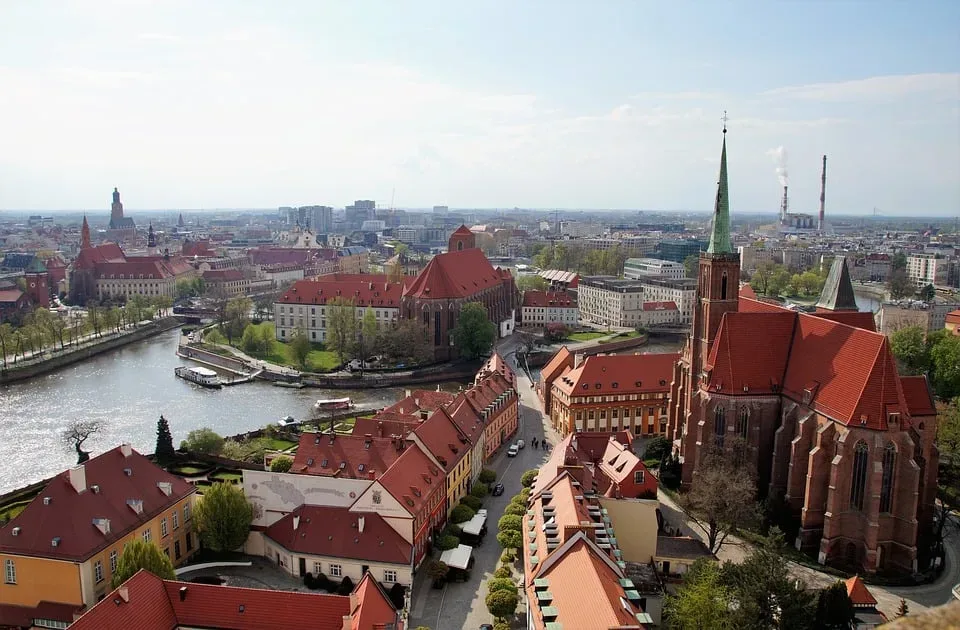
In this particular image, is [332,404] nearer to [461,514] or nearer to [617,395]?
[617,395]

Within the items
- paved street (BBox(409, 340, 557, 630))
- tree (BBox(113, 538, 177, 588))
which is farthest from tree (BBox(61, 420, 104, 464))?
paved street (BBox(409, 340, 557, 630))

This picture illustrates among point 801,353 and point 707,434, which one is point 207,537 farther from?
point 801,353

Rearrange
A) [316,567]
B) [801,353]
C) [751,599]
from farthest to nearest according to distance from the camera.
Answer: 1. [801,353]
2. [316,567]
3. [751,599]

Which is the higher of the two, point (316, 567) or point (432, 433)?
point (432, 433)

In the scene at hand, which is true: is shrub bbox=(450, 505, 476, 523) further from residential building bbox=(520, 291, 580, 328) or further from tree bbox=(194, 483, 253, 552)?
residential building bbox=(520, 291, 580, 328)

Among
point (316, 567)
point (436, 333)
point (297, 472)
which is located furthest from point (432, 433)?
point (436, 333)

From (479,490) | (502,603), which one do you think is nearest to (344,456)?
(479,490)

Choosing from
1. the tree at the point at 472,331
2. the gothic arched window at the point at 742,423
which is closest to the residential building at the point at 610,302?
the tree at the point at 472,331
